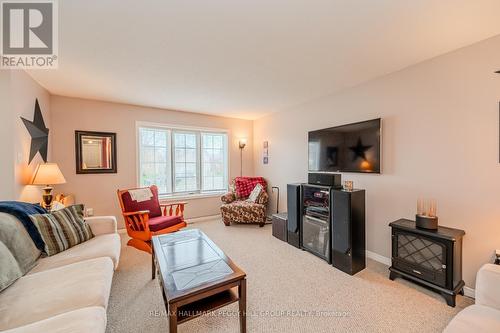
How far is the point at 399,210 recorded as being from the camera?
8.41ft

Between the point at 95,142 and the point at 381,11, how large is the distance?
4335 mm

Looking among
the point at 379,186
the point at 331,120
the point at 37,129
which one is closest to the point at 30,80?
the point at 37,129

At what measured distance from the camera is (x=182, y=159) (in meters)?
4.63

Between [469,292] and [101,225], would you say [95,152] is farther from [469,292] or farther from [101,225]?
[469,292]

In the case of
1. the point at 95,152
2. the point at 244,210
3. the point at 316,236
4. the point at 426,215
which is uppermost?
the point at 95,152

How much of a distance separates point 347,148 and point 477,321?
2.16m

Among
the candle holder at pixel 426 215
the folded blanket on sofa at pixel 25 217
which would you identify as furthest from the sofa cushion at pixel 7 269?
the candle holder at pixel 426 215

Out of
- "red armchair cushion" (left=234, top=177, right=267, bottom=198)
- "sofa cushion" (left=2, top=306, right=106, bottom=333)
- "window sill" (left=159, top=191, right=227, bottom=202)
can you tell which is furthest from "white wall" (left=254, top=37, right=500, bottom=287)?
"sofa cushion" (left=2, top=306, right=106, bottom=333)

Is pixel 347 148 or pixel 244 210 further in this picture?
pixel 244 210

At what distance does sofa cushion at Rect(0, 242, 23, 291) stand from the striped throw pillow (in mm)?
414

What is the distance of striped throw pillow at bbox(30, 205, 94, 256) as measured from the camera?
192 centimetres

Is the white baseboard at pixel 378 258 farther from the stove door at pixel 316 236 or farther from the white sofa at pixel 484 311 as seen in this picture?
the white sofa at pixel 484 311

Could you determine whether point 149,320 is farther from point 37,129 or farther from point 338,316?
point 37,129

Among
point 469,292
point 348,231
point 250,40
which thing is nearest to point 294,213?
point 348,231
